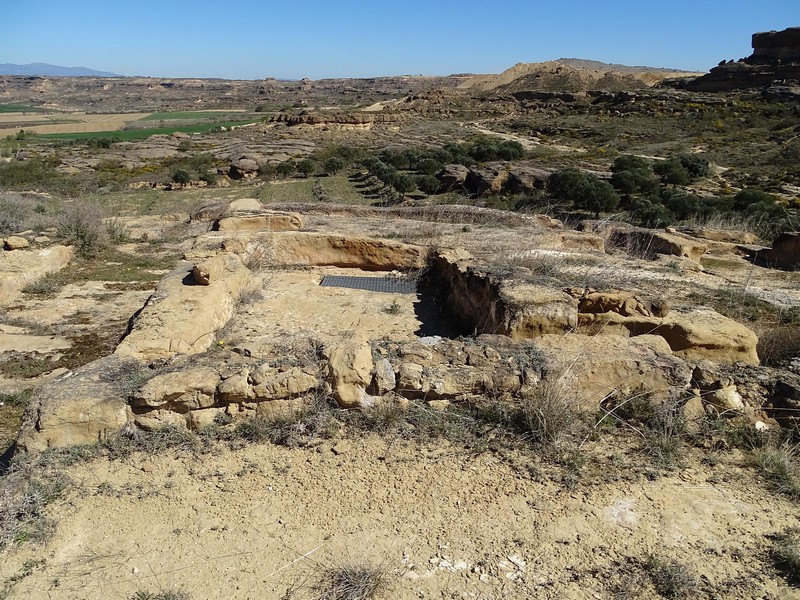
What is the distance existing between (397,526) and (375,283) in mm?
6224

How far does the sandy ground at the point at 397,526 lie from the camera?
2.62 meters

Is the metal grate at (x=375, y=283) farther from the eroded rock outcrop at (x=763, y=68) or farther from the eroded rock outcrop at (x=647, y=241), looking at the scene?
the eroded rock outcrop at (x=763, y=68)

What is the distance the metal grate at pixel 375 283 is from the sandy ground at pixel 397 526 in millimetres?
5218

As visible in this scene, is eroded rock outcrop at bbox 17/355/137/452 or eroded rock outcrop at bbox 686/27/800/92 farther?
eroded rock outcrop at bbox 686/27/800/92

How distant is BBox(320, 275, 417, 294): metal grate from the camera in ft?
28.6

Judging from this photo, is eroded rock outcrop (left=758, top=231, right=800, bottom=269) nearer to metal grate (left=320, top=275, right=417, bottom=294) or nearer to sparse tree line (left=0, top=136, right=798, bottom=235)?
Result: sparse tree line (left=0, top=136, right=798, bottom=235)

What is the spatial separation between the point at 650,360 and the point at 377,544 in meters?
2.55

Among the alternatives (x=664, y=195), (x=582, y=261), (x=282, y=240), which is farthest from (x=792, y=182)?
(x=282, y=240)

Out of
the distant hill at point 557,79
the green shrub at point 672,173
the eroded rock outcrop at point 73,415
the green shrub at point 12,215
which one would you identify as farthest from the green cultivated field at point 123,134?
the eroded rock outcrop at point 73,415

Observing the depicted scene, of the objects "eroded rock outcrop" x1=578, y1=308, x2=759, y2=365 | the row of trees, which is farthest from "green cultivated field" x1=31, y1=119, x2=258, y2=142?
"eroded rock outcrop" x1=578, y1=308, x2=759, y2=365

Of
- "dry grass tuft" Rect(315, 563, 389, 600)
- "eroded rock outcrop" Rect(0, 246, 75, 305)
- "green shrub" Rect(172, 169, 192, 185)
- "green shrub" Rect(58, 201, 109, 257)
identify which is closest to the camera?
"dry grass tuft" Rect(315, 563, 389, 600)

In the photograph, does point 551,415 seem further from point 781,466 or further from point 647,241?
point 647,241

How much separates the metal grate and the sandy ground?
5.22 meters

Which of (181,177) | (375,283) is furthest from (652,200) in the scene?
(181,177)
